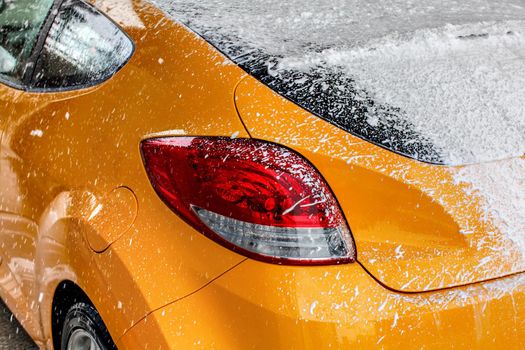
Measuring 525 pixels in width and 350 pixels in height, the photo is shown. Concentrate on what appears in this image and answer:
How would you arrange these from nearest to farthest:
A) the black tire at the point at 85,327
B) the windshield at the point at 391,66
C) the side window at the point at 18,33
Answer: the windshield at the point at 391,66
the black tire at the point at 85,327
the side window at the point at 18,33

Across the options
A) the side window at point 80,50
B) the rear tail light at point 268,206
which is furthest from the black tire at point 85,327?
the side window at point 80,50

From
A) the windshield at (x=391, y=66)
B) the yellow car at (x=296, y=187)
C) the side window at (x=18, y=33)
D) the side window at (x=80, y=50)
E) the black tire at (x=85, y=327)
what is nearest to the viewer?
the yellow car at (x=296, y=187)

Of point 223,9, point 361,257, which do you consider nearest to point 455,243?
point 361,257

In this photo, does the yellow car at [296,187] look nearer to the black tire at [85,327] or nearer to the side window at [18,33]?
the black tire at [85,327]

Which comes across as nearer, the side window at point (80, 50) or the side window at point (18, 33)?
the side window at point (80, 50)

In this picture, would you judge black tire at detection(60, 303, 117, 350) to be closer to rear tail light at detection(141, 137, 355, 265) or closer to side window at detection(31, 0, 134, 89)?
rear tail light at detection(141, 137, 355, 265)

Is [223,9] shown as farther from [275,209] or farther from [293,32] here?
[275,209]

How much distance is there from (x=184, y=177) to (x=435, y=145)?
1.91 ft

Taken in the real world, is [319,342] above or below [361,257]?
below

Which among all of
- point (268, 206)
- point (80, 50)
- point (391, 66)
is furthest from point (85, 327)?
point (391, 66)

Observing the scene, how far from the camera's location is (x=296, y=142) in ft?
5.65

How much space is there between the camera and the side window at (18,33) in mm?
2748

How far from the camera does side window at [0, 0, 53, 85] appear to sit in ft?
9.02

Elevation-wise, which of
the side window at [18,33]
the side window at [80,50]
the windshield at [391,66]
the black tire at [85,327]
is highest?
the windshield at [391,66]
